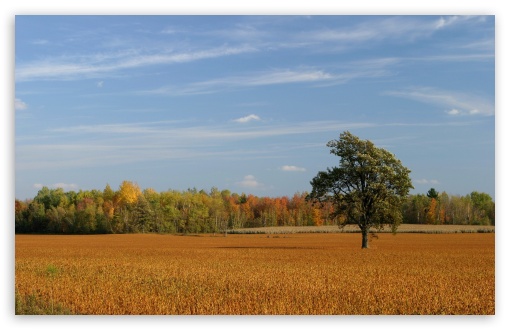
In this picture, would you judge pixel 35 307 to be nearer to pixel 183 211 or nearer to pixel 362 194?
pixel 362 194

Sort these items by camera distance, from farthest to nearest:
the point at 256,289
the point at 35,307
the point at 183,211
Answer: the point at 183,211 < the point at 256,289 < the point at 35,307

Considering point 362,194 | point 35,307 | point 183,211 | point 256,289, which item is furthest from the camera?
point 183,211

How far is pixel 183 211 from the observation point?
52188 mm

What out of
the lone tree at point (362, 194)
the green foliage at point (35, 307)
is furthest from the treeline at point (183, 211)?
the green foliage at point (35, 307)

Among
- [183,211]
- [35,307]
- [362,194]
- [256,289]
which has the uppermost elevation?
[362,194]

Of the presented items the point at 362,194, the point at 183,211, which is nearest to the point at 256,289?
the point at 362,194

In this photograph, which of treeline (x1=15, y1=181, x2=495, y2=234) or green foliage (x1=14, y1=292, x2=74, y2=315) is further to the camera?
treeline (x1=15, y1=181, x2=495, y2=234)

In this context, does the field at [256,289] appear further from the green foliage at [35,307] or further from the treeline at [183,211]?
the treeline at [183,211]

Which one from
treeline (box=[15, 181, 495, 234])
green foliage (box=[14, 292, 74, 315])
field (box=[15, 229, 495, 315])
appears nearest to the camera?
field (box=[15, 229, 495, 315])

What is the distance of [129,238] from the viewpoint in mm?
47000

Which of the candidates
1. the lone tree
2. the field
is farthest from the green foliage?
the lone tree

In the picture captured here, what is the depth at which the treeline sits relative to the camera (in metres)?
18.3

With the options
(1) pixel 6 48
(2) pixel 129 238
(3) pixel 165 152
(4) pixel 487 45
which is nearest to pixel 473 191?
(4) pixel 487 45

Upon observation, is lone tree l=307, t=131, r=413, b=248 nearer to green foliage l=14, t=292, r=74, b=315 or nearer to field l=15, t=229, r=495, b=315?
field l=15, t=229, r=495, b=315
